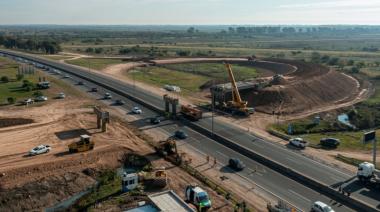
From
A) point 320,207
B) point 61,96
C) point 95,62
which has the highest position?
point 95,62

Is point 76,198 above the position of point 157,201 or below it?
below

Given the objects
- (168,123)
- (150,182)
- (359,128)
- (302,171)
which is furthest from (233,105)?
(150,182)

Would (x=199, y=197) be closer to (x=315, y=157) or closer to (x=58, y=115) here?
(x=315, y=157)

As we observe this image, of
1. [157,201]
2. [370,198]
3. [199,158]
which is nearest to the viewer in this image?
[157,201]

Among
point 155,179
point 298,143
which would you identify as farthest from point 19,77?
point 298,143

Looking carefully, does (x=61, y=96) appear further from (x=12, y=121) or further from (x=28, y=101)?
(x=12, y=121)

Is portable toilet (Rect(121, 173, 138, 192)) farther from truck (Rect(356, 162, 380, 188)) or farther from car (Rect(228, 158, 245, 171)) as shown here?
truck (Rect(356, 162, 380, 188))

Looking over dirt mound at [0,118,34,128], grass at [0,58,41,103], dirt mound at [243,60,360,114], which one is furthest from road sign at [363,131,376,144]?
grass at [0,58,41,103]
